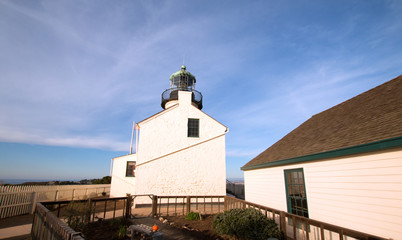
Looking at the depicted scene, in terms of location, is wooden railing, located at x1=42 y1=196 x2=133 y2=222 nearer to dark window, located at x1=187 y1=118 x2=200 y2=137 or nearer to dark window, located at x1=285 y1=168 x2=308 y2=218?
dark window, located at x1=187 y1=118 x2=200 y2=137

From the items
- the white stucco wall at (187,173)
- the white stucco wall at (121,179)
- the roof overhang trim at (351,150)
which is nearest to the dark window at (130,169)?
the white stucco wall at (121,179)

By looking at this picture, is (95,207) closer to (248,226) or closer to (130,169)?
(130,169)

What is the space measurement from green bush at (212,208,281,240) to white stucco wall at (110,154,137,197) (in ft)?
40.3

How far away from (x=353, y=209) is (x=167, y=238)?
528 cm

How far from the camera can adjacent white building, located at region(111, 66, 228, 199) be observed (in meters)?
13.1

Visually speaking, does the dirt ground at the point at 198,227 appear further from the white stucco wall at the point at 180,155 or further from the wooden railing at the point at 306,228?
the white stucco wall at the point at 180,155

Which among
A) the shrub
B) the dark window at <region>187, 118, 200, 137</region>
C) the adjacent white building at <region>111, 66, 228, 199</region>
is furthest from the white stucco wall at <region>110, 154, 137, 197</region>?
the shrub

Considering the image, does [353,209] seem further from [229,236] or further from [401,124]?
[229,236]

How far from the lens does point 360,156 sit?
5027 mm

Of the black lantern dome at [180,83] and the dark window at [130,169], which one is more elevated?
the black lantern dome at [180,83]

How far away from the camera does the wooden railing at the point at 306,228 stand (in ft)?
11.6

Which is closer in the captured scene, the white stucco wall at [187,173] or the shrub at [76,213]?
the shrub at [76,213]

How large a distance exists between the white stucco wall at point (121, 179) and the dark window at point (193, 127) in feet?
20.3

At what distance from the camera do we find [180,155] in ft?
44.9
